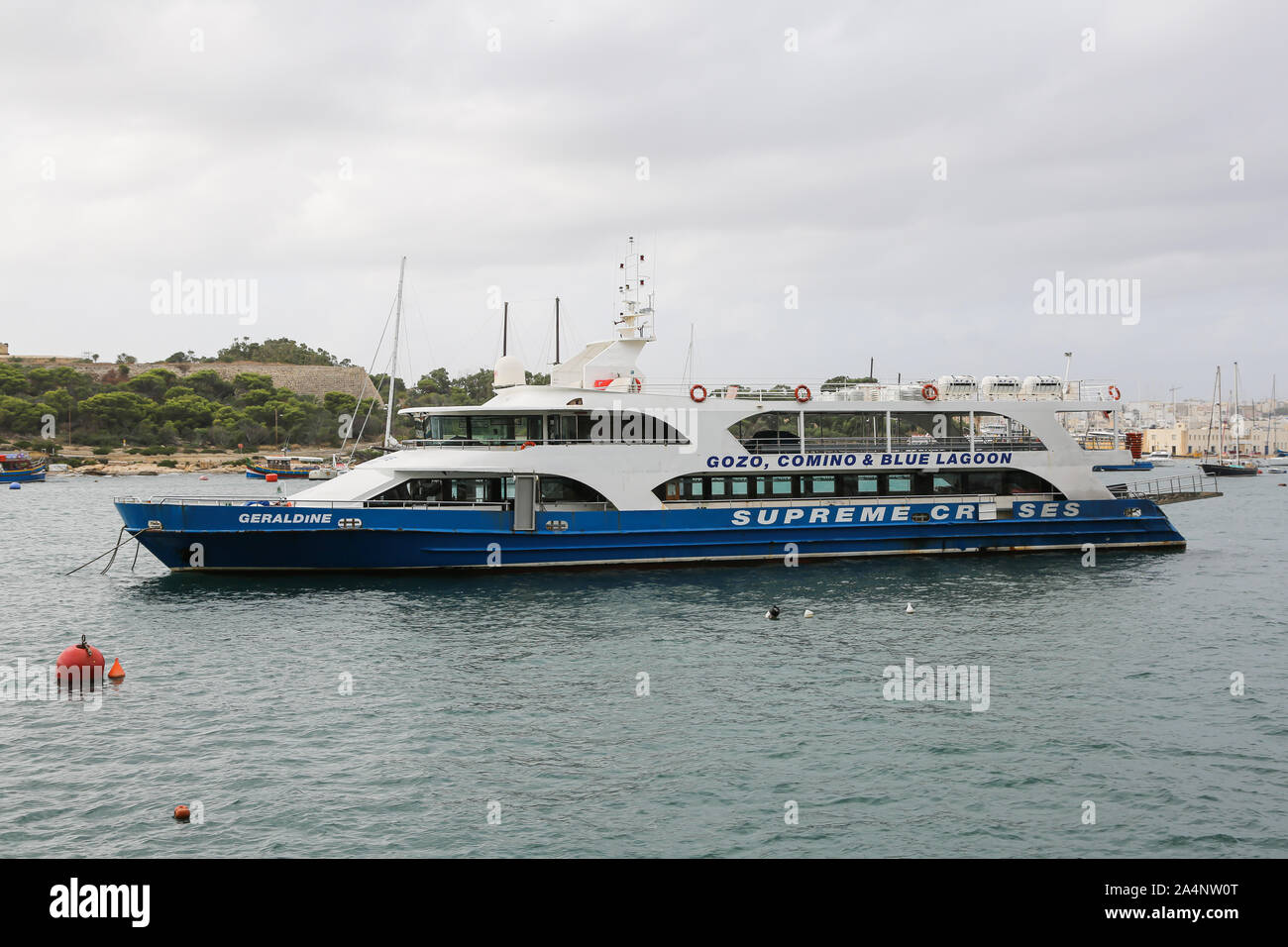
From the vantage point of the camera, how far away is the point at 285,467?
109m

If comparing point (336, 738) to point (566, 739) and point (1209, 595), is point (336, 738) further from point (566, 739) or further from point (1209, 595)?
point (1209, 595)

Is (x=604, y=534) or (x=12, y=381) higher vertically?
(x=12, y=381)

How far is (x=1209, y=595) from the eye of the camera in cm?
3002

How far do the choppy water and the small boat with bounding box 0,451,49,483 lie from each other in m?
74.0

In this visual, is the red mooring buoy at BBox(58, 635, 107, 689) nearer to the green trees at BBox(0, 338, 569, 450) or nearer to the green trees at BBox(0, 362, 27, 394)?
the green trees at BBox(0, 338, 569, 450)

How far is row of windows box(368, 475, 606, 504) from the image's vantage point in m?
32.3

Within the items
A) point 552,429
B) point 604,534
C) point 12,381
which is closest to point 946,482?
point 604,534

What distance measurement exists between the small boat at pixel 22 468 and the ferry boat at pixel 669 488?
7589cm

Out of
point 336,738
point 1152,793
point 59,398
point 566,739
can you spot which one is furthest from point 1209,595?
point 59,398

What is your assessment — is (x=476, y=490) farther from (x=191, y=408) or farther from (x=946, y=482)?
(x=191, y=408)

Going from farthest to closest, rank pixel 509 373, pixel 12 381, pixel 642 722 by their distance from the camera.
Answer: pixel 12 381 < pixel 509 373 < pixel 642 722

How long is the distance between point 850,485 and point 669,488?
23.7ft
